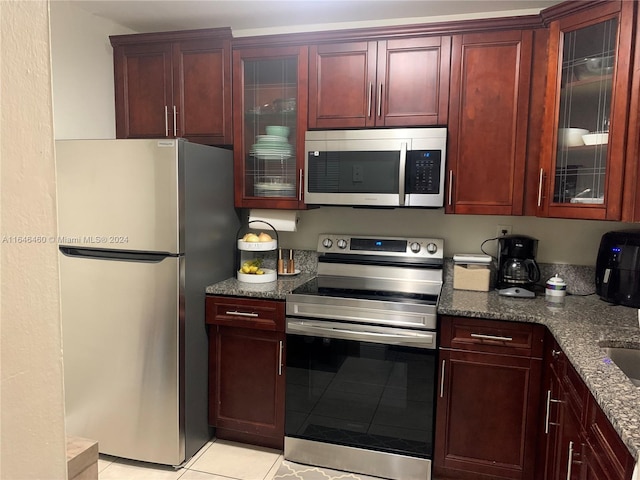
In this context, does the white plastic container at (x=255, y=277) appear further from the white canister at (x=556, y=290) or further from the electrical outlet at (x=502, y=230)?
the white canister at (x=556, y=290)

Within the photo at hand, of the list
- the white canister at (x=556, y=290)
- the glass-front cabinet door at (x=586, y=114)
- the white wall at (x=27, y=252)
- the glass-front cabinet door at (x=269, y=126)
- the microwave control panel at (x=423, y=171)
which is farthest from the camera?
the glass-front cabinet door at (x=269, y=126)

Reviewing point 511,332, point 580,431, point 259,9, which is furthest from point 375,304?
point 259,9

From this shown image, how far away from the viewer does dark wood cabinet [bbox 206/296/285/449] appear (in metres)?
2.48

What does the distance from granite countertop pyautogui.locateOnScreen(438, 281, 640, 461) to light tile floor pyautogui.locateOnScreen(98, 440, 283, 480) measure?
1.24 meters

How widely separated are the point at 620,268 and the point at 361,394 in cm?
138

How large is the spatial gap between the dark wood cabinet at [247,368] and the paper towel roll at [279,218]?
545 mm

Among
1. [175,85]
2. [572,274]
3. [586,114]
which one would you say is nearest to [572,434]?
[572,274]

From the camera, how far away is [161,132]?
2.85m

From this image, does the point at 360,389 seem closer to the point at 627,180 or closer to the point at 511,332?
the point at 511,332

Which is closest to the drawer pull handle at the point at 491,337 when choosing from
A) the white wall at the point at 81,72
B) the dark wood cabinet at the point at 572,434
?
the dark wood cabinet at the point at 572,434

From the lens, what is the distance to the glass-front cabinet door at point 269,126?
2645 millimetres

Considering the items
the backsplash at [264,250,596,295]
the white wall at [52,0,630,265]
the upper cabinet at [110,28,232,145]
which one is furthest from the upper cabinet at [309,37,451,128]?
the backsplash at [264,250,596,295]

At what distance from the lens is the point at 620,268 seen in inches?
88.1

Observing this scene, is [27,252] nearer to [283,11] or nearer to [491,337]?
[491,337]
